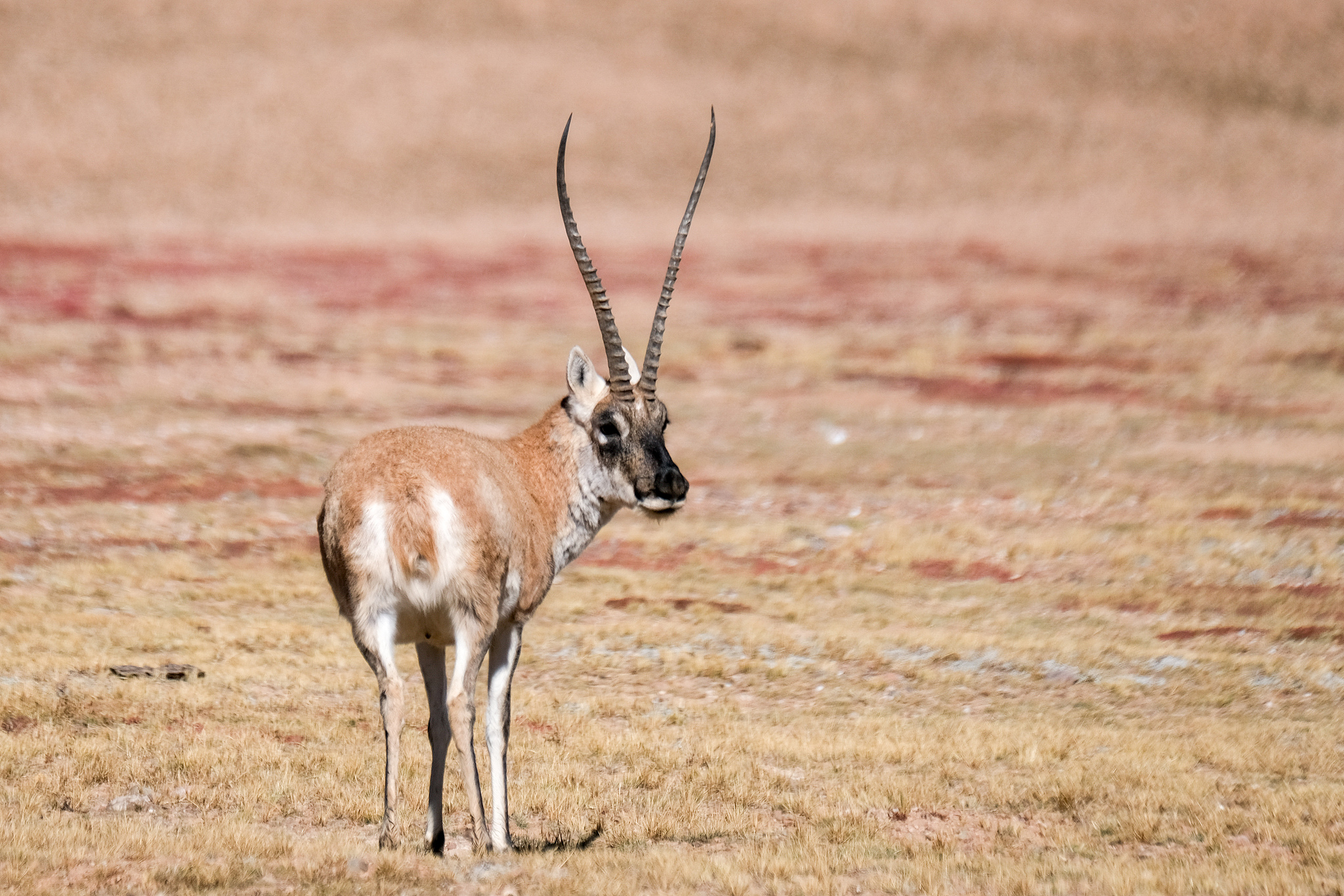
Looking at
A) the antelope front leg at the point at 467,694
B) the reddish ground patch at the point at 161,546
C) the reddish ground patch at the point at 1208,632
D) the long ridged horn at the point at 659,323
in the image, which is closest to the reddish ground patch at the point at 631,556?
the reddish ground patch at the point at 161,546

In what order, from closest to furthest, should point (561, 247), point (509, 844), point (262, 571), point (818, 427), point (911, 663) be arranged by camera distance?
point (509, 844) < point (911, 663) < point (262, 571) < point (818, 427) < point (561, 247)

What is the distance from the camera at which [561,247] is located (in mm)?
69812

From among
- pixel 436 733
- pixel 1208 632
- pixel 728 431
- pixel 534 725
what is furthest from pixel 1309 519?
pixel 436 733

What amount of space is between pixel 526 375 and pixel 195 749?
29.2 meters

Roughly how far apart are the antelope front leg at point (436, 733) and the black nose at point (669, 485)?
Result: 6.45 ft

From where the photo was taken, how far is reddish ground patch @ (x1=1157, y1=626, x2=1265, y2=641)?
781 inches

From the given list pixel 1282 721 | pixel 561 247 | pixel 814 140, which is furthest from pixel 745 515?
pixel 814 140

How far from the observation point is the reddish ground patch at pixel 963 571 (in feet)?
76.7

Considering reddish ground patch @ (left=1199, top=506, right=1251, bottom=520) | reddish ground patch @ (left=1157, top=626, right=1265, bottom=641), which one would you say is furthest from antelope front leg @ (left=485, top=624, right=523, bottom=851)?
reddish ground patch @ (left=1199, top=506, right=1251, bottom=520)

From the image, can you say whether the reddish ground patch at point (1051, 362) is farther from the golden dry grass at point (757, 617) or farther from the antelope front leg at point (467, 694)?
the antelope front leg at point (467, 694)

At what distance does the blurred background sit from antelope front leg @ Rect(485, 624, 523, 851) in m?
63.0

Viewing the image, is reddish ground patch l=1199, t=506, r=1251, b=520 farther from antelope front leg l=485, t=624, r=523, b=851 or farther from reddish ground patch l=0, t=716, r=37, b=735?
reddish ground patch l=0, t=716, r=37, b=735

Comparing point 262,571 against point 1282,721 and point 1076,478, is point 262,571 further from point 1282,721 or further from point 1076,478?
point 1076,478

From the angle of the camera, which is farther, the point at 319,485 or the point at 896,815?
the point at 319,485
